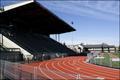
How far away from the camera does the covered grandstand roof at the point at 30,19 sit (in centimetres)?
5710

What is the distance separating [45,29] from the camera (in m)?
82.1

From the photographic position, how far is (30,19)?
68.0 m

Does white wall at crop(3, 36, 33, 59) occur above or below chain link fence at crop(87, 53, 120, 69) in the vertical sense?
above

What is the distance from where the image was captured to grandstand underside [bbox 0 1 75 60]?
192 ft

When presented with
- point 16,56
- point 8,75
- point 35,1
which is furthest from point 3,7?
point 8,75

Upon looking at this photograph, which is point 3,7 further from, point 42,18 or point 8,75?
point 8,75

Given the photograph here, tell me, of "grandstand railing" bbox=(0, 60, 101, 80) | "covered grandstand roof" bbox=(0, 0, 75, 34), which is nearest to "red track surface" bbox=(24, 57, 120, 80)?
"grandstand railing" bbox=(0, 60, 101, 80)

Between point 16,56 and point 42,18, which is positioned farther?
point 42,18

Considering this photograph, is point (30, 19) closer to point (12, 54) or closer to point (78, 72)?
point (12, 54)

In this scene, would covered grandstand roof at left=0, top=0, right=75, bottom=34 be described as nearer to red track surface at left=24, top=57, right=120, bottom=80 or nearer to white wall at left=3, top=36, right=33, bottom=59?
white wall at left=3, top=36, right=33, bottom=59

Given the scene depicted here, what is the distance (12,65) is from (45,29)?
64.9 m

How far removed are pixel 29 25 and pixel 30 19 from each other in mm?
5363

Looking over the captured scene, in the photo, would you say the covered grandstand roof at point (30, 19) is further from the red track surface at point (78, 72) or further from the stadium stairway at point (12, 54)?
the red track surface at point (78, 72)

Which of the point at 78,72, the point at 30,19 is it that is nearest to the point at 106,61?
the point at 78,72
